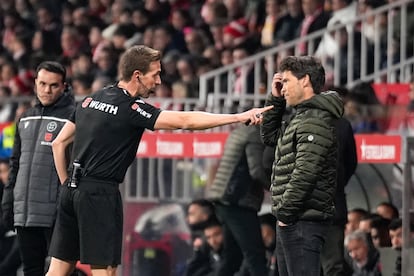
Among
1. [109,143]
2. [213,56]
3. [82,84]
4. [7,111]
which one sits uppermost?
[213,56]

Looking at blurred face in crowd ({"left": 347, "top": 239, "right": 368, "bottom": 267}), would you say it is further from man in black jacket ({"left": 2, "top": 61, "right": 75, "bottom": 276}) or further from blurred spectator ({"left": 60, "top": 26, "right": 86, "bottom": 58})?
blurred spectator ({"left": 60, "top": 26, "right": 86, "bottom": 58})

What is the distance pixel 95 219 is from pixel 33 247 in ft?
4.83

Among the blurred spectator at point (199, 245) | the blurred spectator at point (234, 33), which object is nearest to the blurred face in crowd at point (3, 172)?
the blurred spectator at point (199, 245)

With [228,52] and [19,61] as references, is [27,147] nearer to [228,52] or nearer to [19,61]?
[228,52]

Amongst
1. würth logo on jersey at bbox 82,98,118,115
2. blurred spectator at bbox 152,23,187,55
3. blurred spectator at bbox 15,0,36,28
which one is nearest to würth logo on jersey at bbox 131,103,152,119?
würth logo on jersey at bbox 82,98,118,115

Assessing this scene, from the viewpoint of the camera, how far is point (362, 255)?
1242 centimetres

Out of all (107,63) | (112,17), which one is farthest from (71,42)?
(107,63)

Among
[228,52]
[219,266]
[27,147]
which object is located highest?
[228,52]

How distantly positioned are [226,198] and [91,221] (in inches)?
124

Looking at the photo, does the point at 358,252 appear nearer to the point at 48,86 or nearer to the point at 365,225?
the point at 365,225

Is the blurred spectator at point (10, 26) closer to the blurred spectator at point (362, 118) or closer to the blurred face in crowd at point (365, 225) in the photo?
the blurred spectator at point (362, 118)

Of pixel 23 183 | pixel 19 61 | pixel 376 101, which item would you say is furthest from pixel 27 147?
pixel 19 61

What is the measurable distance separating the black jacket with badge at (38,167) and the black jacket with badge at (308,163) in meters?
2.17

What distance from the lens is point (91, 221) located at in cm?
981
